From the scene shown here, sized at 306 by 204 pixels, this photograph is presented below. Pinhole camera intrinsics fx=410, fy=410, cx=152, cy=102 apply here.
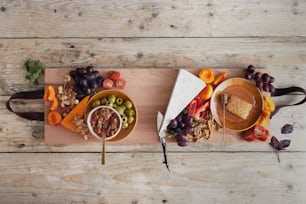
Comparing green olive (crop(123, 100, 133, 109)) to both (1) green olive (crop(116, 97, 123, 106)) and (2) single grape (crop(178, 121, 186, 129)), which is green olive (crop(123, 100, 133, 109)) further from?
(2) single grape (crop(178, 121, 186, 129))

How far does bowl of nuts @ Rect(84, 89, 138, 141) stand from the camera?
107 cm

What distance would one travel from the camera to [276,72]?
1.16 metres

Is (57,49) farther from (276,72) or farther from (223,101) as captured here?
(276,72)

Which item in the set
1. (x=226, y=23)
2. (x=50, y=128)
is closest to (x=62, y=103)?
(x=50, y=128)

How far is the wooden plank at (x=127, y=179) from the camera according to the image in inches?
44.9

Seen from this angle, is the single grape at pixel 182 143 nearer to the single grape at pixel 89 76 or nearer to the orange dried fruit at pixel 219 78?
the orange dried fruit at pixel 219 78

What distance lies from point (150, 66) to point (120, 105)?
0.51 ft

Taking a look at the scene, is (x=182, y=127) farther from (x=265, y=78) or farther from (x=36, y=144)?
(x=36, y=144)

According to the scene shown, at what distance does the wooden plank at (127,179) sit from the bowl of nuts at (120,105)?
97mm

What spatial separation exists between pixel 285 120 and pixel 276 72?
0.14 metres

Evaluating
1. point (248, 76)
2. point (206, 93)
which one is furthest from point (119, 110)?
point (248, 76)

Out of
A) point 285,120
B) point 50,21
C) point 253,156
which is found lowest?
point 253,156

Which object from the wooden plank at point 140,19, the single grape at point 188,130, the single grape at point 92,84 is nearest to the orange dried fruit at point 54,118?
the single grape at point 92,84

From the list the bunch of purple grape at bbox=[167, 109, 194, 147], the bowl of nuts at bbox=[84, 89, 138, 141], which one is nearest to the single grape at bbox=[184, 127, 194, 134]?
the bunch of purple grape at bbox=[167, 109, 194, 147]
